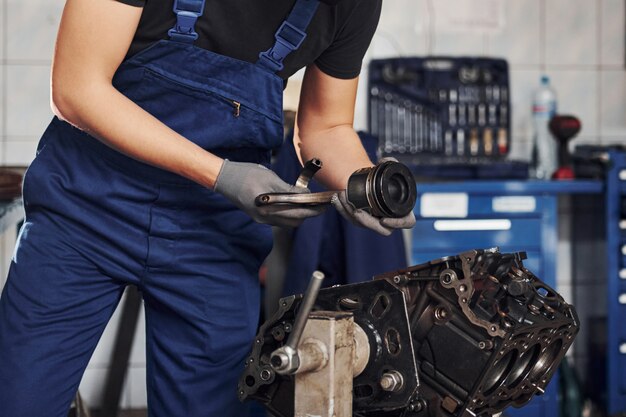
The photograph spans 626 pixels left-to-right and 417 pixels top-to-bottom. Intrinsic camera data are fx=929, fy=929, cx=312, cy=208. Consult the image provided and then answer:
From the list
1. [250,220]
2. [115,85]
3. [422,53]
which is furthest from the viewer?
[422,53]

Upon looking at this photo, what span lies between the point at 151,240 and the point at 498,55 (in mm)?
2526

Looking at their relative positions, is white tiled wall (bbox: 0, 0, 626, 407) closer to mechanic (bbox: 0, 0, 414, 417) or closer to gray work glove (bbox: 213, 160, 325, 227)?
mechanic (bbox: 0, 0, 414, 417)

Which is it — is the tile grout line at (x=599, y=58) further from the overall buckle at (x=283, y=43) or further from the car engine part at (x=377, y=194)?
the car engine part at (x=377, y=194)

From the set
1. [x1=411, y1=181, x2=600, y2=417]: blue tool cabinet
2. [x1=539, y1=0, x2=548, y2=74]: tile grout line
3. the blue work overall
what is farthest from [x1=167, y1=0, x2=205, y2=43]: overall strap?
[x1=539, y1=0, x2=548, y2=74]: tile grout line

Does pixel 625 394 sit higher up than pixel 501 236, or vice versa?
pixel 501 236

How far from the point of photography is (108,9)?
4.34 ft

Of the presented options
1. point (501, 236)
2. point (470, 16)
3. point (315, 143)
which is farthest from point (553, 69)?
point (315, 143)

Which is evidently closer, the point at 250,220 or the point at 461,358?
the point at 461,358

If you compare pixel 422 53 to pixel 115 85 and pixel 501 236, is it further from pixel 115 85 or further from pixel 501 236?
pixel 115 85

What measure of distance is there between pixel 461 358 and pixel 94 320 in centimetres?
61

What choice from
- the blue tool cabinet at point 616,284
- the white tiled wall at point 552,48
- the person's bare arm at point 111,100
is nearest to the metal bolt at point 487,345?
the person's bare arm at point 111,100

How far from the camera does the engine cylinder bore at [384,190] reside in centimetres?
122

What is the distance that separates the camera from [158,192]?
1479 millimetres

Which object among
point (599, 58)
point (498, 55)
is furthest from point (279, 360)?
point (599, 58)
